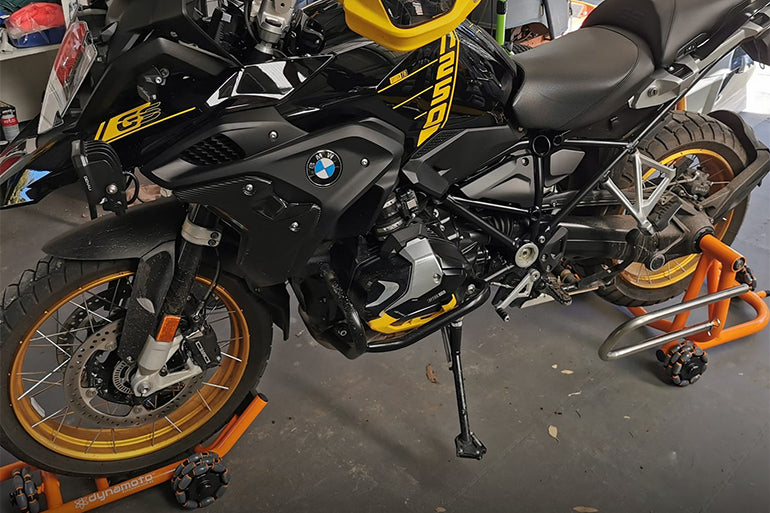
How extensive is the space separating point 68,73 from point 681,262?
2.28 meters

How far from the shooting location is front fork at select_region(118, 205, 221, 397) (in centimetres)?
167

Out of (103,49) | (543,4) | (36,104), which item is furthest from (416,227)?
(36,104)

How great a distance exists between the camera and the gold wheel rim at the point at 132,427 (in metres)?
1.79

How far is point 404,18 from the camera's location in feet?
4.01

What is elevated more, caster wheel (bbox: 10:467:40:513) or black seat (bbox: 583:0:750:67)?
black seat (bbox: 583:0:750:67)

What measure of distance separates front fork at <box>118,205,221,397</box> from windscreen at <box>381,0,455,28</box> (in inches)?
27.3

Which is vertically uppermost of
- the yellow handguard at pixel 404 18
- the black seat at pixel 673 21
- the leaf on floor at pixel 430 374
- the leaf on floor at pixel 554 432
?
the yellow handguard at pixel 404 18

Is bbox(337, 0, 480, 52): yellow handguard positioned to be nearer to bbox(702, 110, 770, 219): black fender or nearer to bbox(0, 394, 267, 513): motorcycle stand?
bbox(0, 394, 267, 513): motorcycle stand

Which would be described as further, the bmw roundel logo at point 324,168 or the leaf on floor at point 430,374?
the leaf on floor at point 430,374

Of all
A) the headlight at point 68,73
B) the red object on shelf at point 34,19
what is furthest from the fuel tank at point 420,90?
the red object on shelf at point 34,19

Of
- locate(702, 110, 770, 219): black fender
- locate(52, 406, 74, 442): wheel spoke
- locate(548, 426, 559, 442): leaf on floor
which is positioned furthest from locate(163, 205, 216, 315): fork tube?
locate(702, 110, 770, 219): black fender

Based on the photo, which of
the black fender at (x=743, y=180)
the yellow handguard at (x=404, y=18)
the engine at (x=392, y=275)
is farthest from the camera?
the black fender at (x=743, y=180)

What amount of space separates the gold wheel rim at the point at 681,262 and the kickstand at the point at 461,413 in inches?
32.6

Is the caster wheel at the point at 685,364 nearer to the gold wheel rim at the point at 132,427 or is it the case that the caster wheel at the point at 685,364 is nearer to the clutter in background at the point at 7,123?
the gold wheel rim at the point at 132,427
